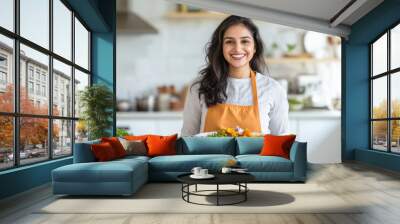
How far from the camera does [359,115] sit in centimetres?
959

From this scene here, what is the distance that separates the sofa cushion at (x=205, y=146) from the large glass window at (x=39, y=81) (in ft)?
6.14

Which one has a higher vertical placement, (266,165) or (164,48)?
(164,48)

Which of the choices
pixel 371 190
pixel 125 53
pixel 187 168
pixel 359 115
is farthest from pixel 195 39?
pixel 371 190

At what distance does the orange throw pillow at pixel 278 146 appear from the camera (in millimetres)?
6246

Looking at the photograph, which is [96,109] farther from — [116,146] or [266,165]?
[266,165]

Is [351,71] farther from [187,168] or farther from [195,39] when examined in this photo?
[187,168]

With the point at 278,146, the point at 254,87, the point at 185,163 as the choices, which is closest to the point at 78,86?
the point at 185,163

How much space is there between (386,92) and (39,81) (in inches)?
239

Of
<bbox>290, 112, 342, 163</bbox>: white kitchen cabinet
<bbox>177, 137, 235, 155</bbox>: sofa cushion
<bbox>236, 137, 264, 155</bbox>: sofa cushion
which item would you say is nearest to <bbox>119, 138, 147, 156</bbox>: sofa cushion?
<bbox>177, 137, 235, 155</bbox>: sofa cushion

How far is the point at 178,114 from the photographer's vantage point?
9688mm

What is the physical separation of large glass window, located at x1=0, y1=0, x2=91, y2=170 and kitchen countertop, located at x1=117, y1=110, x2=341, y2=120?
5.05 ft

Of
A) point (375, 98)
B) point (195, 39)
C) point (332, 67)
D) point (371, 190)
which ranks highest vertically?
point (195, 39)

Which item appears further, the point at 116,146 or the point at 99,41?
the point at 99,41

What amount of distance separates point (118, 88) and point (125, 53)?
779mm
